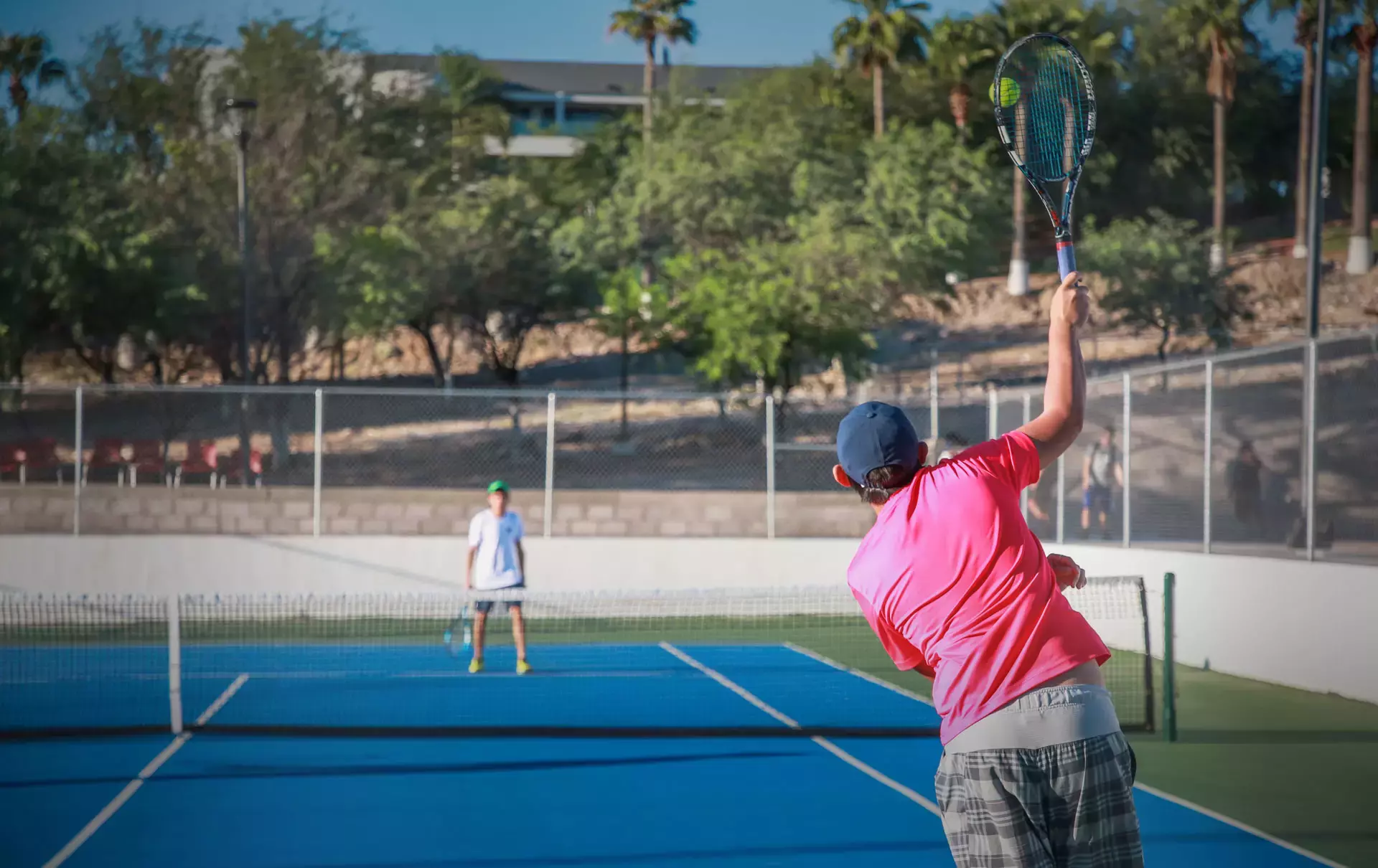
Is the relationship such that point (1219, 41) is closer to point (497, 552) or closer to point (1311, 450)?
point (1311, 450)

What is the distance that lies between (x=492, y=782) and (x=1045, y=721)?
6086mm

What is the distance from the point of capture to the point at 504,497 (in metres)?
12.8

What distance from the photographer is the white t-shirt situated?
1285 centimetres

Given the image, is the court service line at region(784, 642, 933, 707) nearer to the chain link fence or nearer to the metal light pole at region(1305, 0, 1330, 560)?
the chain link fence

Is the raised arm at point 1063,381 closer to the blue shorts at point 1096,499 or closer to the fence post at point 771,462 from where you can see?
the blue shorts at point 1096,499

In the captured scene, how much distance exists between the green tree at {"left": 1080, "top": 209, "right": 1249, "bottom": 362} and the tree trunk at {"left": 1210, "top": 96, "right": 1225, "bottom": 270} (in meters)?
2.01

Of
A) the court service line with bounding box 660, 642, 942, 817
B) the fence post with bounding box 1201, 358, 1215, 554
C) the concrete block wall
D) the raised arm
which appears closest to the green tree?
the concrete block wall

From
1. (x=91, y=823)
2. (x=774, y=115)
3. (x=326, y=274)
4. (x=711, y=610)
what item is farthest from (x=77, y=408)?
(x=774, y=115)

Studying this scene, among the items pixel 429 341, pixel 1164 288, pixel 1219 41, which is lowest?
pixel 429 341

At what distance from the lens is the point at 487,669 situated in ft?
45.4

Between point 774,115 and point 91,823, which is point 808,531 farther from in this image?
point 774,115

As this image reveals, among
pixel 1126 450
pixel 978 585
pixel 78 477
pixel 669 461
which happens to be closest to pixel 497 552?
pixel 1126 450

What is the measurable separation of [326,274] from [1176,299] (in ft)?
75.1

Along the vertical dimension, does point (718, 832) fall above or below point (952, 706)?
below
